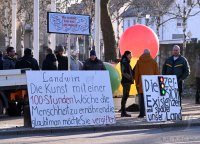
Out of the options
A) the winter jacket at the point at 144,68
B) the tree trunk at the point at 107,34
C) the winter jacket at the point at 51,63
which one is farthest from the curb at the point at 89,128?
the tree trunk at the point at 107,34

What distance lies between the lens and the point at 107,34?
2639cm

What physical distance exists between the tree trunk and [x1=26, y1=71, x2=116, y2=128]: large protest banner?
1119cm

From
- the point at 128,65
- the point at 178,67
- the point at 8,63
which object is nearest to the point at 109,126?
the point at 128,65

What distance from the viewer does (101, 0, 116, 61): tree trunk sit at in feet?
86.2

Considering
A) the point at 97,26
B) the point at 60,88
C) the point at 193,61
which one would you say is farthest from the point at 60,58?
the point at 193,61

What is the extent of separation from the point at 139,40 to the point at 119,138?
27.7 feet

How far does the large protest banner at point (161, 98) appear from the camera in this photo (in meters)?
15.4

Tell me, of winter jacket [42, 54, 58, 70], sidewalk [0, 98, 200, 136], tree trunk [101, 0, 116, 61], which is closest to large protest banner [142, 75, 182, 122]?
sidewalk [0, 98, 200, 136]

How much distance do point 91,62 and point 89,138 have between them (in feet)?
14.3

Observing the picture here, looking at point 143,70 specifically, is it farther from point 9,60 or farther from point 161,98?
point 9,60

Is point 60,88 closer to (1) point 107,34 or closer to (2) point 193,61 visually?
(1) point 107,34

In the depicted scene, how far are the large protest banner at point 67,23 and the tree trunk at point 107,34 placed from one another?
8.82 metres

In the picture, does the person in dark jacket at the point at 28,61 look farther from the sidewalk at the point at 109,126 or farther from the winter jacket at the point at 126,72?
the winter jacket at the point at 126,72

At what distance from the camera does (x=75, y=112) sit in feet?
47.8
